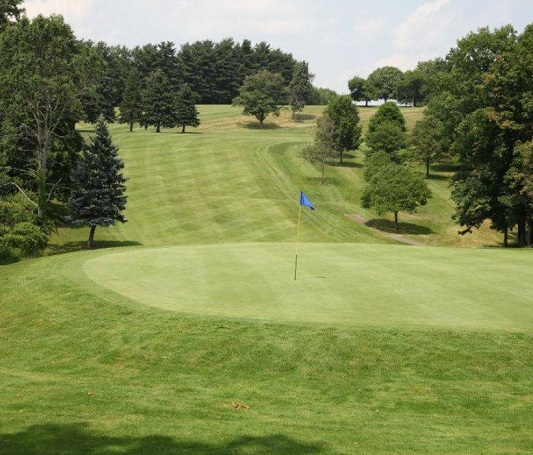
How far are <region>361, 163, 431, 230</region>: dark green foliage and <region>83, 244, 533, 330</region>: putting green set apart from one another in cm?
3298

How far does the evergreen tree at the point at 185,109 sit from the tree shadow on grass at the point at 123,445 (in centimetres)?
11129

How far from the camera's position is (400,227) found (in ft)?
218

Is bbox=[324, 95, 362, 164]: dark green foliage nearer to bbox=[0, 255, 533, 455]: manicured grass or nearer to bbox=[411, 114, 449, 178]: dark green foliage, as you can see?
bbox=[411, 114, 449, 178]: dark green foliage

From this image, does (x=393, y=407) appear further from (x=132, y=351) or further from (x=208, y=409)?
(x=132, y=351)

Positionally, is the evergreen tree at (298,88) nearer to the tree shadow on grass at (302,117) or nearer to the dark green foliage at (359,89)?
the tree shadow on grass at (302,117)

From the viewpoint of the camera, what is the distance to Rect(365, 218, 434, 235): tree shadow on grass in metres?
64.8

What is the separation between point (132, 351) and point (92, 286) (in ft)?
20.5

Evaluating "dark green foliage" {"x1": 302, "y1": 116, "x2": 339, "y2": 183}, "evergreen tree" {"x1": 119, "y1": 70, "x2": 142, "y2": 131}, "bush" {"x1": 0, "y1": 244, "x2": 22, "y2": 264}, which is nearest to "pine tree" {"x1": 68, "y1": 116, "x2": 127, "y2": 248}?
"bush" {"x1": 0, "y1": 244, "x2": 22, "y2": 264}

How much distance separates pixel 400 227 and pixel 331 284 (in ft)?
153

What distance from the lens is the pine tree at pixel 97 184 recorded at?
4925 cm

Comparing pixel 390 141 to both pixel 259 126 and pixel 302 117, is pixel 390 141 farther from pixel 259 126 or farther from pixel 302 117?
pixel 302 117

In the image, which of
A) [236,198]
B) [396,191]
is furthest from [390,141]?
[236,198]

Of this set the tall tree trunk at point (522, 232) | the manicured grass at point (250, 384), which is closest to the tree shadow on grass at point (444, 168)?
the tall tree trunk at point (522, 232)

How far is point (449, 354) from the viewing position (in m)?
15.5
